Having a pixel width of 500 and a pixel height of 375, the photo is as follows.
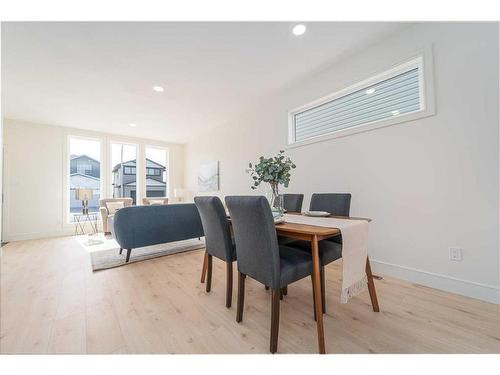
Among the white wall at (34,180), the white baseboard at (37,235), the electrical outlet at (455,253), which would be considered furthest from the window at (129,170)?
the electrical outlet at (455,253)

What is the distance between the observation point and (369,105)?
2.47 m

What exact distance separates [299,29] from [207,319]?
8.98 ft

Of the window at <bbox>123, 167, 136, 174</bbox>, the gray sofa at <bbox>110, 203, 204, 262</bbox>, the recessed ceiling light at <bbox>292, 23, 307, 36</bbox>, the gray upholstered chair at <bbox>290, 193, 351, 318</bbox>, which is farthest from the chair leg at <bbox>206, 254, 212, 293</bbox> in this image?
the window at <bbox>123, 167, 136, 174</bbox>

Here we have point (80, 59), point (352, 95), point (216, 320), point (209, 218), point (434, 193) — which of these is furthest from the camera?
point (352, 95)

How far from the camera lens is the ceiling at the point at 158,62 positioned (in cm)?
207

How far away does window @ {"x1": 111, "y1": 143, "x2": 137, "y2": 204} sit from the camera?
18.1ft

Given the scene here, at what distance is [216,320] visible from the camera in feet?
4.90

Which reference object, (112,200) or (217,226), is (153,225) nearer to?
(217,226)

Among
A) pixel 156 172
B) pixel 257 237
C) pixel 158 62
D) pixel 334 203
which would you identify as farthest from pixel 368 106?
pixel 156 172

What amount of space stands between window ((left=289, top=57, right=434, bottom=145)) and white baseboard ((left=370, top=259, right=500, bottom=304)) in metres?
1.52

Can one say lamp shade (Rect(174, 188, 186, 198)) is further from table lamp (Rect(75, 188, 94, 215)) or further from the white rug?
the white rug

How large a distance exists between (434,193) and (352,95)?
148cm
